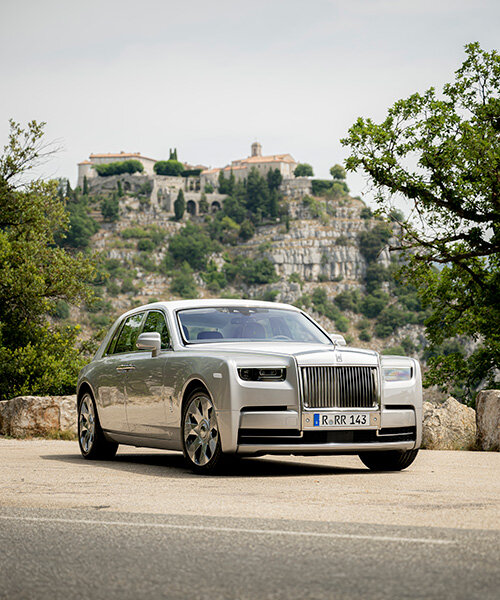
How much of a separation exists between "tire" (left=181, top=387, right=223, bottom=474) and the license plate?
86 cm

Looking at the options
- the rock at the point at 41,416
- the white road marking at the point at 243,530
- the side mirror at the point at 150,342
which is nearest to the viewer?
the white road marking at the point at 243,530

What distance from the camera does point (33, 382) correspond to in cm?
1825

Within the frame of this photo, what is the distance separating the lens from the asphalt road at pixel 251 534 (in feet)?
13.6

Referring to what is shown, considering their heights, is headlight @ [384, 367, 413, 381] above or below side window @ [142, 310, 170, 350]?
below

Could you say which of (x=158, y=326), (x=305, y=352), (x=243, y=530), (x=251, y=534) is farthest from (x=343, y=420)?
(x=251, y=534)

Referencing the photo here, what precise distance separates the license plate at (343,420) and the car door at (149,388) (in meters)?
1.69

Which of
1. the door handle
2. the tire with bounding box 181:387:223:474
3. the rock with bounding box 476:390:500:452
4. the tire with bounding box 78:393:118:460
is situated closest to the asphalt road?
the tire with bounding box 181:387:223:474

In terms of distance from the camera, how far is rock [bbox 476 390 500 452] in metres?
11.6

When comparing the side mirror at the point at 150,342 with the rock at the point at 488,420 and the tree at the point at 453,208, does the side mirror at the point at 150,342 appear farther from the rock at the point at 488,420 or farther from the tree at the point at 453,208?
the tree at the point at 453,208

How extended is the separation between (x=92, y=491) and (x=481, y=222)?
21.5 m

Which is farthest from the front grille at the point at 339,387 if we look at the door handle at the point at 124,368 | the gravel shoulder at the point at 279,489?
the door handle at the point at 124,368

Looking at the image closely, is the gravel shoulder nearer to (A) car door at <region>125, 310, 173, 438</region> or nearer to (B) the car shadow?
(B) the car shadow

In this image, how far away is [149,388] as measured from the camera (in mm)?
9828

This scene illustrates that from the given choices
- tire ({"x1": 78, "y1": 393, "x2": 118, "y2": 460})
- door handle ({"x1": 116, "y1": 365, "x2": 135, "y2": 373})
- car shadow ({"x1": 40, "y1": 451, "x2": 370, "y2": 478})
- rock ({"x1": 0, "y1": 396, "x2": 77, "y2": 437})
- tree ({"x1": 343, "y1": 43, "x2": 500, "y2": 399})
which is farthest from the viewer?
tree ({"x1": 343, "y1": 43, "x2": 500, "y2": 399})
